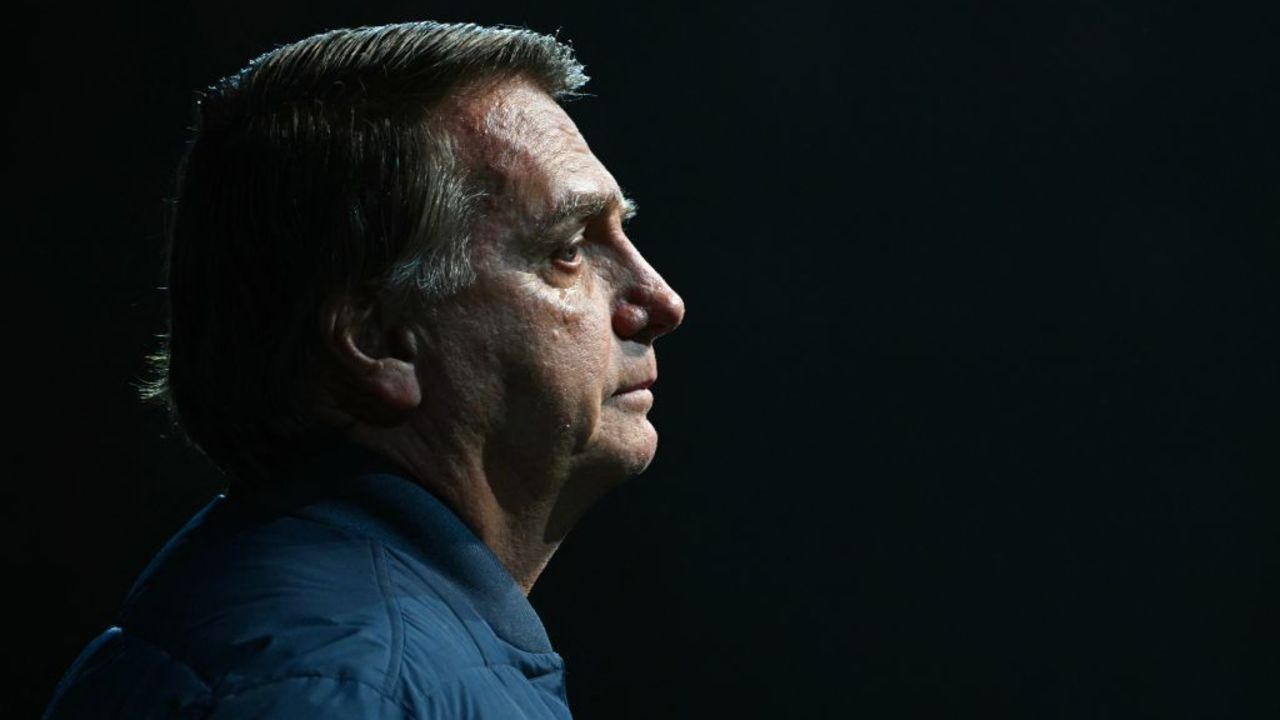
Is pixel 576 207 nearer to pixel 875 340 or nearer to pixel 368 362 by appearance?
pixel 368 362

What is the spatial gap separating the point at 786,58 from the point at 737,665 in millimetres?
993

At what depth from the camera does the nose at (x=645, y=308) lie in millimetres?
1169

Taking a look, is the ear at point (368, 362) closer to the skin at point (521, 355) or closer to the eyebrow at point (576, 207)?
the skin at point (521, 355)

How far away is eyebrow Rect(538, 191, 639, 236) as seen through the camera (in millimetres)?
1120

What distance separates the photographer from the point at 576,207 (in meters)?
1.14

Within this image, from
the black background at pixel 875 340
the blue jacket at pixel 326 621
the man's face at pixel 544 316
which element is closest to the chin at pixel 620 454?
the man's face at pixel 544 316

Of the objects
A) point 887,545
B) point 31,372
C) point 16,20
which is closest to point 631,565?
point 887,545

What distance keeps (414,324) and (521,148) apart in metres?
0.16

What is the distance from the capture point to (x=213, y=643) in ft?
2.73

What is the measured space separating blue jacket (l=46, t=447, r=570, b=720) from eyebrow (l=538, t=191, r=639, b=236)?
0.23 metres

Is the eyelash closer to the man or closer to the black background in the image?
the man

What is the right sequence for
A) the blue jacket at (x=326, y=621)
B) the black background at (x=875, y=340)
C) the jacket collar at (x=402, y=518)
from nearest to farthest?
1. the blue jacket at (x=326, y=621)
2. the jacket collar at (x=402, y=518)
3. the black background at (x=875, y=340)

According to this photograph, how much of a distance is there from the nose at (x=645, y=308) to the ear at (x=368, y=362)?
177 millimetres

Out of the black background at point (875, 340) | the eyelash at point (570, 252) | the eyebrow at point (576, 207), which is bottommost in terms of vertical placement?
the black background at point (875, 340)
